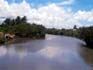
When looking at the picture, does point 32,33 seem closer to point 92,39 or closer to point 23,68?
point 92,39

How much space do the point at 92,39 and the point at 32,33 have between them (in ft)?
110

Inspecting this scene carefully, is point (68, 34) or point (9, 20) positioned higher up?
point (9, 20)

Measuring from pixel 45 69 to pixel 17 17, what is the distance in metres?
69.4

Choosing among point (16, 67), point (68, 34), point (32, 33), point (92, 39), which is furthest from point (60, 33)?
Answer: point (16, 67)

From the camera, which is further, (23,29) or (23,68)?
(23,29)

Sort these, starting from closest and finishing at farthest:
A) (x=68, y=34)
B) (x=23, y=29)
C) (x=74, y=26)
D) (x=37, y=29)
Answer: (x=23, y=29)
(x=37, y=29)
(x=68, y=34)
(x=74, y=26)

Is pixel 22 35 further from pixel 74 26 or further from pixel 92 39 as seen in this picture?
pixel 74 26

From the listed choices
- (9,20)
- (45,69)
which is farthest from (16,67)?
(9,20)

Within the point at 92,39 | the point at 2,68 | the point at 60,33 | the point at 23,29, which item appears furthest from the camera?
the point at 60,33

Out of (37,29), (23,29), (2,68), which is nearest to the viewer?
(2,68)

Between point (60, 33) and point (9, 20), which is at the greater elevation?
point (9, 20)

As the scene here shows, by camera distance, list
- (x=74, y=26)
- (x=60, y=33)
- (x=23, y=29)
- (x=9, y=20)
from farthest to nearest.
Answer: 1. (x=74, y=26)
2. (x=60, y=33)
3. (x=9, y=20)
4. (x=23, y=29)

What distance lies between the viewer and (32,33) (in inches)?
2985

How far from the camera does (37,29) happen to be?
7919 centimetres
